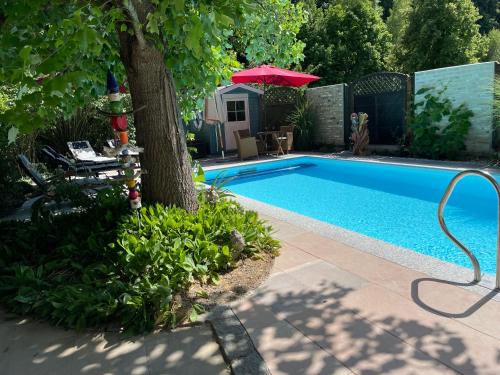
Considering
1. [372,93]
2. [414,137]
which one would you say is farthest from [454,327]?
[372,93]

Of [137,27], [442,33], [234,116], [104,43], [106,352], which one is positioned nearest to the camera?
[106,352]

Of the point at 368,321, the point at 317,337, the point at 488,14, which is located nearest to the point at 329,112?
the point at 368,321

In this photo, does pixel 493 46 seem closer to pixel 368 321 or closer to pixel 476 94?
pixel 476 94

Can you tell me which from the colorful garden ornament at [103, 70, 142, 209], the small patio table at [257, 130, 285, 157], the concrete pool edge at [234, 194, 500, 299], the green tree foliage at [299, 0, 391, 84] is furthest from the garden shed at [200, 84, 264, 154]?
the colorful garden ornament at [103, 70, 142, 209]

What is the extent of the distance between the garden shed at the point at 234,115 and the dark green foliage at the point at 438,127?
5.61 meters

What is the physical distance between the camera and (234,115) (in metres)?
13.4

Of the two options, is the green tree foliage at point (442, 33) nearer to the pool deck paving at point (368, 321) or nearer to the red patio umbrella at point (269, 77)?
the red patio umbrella at point (269, 77)

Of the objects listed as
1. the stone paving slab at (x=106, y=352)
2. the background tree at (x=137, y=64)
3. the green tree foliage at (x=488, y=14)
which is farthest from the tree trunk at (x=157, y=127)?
the green tree foliage at (x=488, y=14)

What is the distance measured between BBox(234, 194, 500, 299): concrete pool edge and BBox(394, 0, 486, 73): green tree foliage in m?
18.7

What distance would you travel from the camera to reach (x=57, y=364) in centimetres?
237

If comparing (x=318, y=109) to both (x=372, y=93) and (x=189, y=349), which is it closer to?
(x=372, y=93)

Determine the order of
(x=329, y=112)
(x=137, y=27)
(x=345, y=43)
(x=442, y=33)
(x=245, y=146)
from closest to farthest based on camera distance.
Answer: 1. (x=137, y=27)
2. (x=245, y=146)
3. (x=329, y=112)
4. (x=442, y=33)
5. (x=345, y=43)

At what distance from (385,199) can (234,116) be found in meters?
7.20

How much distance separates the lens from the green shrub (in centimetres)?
281
